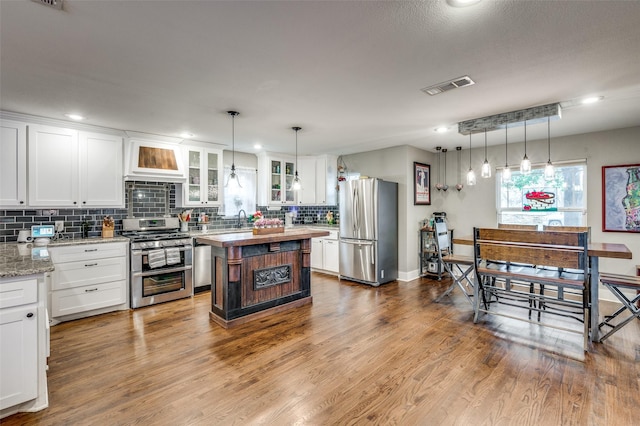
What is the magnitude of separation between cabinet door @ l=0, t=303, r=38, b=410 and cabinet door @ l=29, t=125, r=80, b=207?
2.38 meters

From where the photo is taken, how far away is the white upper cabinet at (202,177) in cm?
505

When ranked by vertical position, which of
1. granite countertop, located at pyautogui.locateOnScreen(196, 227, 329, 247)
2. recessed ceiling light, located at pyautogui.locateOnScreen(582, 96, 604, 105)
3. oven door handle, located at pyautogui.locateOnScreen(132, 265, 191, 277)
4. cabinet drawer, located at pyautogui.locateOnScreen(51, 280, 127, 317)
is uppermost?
recessed ceiling light, located at pyautogui.locateOnScreen(582, 96, 604, 105)

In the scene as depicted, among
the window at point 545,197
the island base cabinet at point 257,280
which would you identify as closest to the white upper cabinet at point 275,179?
the island base cabinet at point 257,280

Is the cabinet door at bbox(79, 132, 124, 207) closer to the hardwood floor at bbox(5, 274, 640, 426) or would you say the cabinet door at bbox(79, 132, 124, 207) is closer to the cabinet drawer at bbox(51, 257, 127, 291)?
the cabinet drawer at bbox(51, 257, 127, 291)

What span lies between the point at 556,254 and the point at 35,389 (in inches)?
165

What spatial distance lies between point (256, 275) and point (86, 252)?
2.07 metres

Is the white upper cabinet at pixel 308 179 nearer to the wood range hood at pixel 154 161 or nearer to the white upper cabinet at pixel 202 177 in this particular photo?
the white upper cabinet at pixel 202 177

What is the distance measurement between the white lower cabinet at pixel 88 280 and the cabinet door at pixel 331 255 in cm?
324

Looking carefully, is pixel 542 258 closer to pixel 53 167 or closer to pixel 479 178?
pixel 479 178

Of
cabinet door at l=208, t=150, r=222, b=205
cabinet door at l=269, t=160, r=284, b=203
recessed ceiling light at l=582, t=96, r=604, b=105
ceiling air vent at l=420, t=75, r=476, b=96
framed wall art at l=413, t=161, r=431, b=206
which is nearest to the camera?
ceiling air vent at l=420, t=75, r=476, b=96

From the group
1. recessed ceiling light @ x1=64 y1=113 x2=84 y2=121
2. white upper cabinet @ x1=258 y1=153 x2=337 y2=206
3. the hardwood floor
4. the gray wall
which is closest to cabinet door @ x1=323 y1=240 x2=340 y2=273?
white upper cabinet @ x1=258 y1=153 x2=337 y2=206

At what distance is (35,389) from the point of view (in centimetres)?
201

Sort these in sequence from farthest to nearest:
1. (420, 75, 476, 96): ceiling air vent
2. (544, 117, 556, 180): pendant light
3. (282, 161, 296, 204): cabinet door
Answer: (282, 161, 296, 204): cabinet door < (544, 117, 556, 180): pendant light < (420, 75, 476, 96): ceiling air vent

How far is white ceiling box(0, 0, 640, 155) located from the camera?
1.75m
